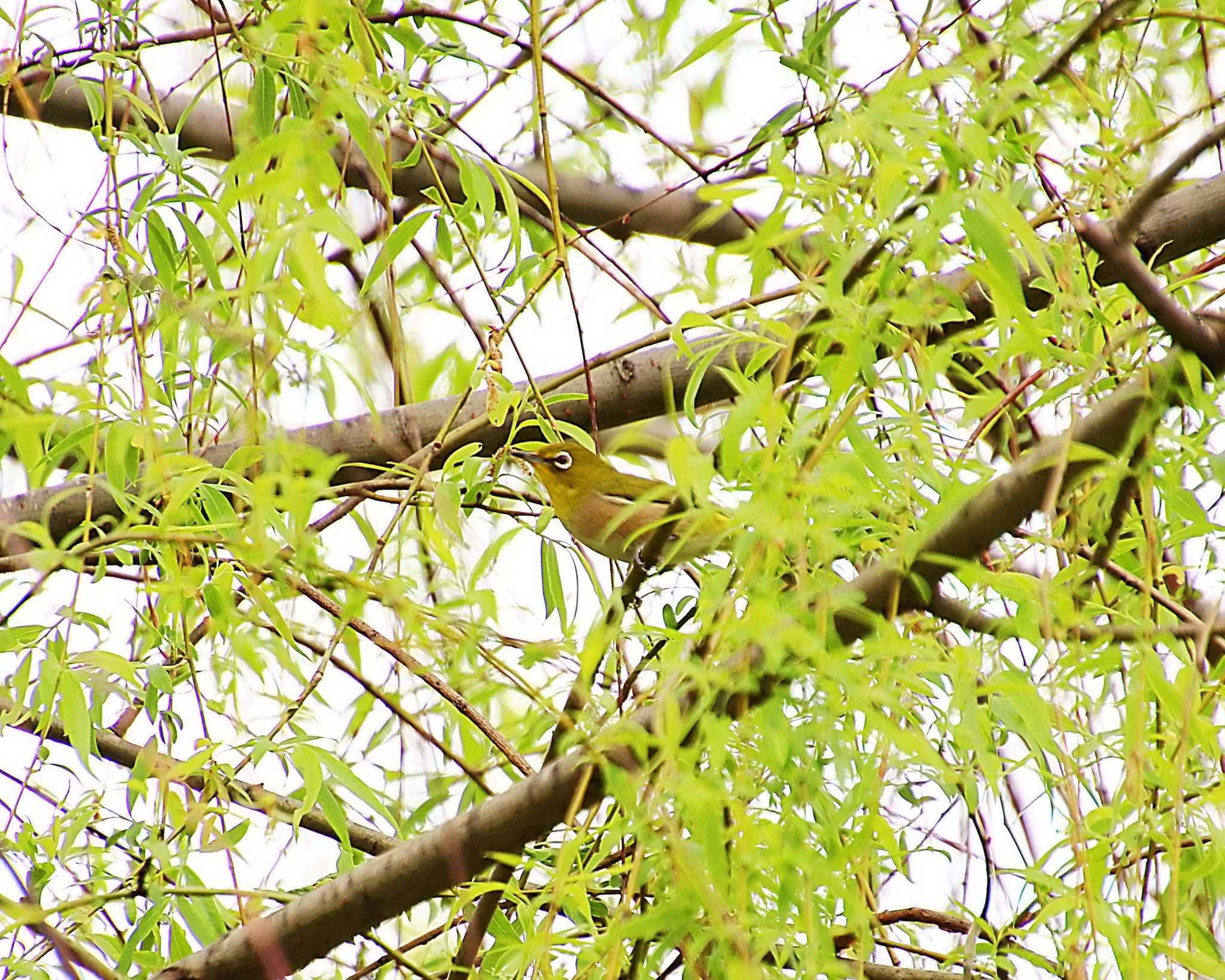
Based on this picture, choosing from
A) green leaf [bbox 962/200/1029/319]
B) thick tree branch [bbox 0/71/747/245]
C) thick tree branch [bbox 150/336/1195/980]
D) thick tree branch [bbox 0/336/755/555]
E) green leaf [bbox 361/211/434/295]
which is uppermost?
thick tree branch [bbox 0/71/747/245]

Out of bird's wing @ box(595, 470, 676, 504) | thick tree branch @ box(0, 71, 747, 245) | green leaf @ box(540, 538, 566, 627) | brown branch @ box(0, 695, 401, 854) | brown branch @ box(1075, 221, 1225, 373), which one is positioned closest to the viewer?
brown branch @ box(1075, 221, 1225, 373)

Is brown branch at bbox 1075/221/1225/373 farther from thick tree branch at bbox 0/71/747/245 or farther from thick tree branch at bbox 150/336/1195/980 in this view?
thick tree branch at bbox 0/71/747/245

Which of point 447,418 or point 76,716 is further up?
point 447,418

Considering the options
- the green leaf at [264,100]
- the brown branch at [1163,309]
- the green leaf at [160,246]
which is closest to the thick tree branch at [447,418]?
the green leaf at [160,246]

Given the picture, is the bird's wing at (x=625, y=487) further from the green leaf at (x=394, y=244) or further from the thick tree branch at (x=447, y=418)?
the green leaf at (x=394, y=244)

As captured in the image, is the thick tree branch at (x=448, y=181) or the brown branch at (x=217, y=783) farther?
the thick tree branch at (x=448, y=181)

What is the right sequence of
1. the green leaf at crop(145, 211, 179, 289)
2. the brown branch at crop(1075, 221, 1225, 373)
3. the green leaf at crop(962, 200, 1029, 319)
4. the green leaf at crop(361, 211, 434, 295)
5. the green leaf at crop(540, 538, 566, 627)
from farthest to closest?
the green leaf at crop(540, 538, 566, 627) < the green leaf at crop(145, 211, 179, 289) < the green leaf at crop(361, 211, 434, 295) < the brown branch at crop(1075, 221, 1225, 373) < the green leaf at crop(962, 200, 1029, 319)

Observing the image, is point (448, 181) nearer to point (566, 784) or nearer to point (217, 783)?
point (217, 783)

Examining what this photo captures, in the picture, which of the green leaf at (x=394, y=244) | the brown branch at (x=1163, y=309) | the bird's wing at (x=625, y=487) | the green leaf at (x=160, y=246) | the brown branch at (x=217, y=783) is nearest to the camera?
the brown branch at (x=1163, y=309)

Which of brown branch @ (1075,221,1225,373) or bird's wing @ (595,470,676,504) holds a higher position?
bird's wing @ (595,470,676,504)

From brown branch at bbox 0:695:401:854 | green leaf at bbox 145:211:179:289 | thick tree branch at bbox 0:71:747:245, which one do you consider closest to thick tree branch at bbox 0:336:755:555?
thick tree branch at bbox 0:71:747:245

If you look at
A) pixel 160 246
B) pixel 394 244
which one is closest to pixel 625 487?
pixel 160 246

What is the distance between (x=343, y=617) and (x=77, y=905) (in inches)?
20.4

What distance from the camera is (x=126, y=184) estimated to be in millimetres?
1927
